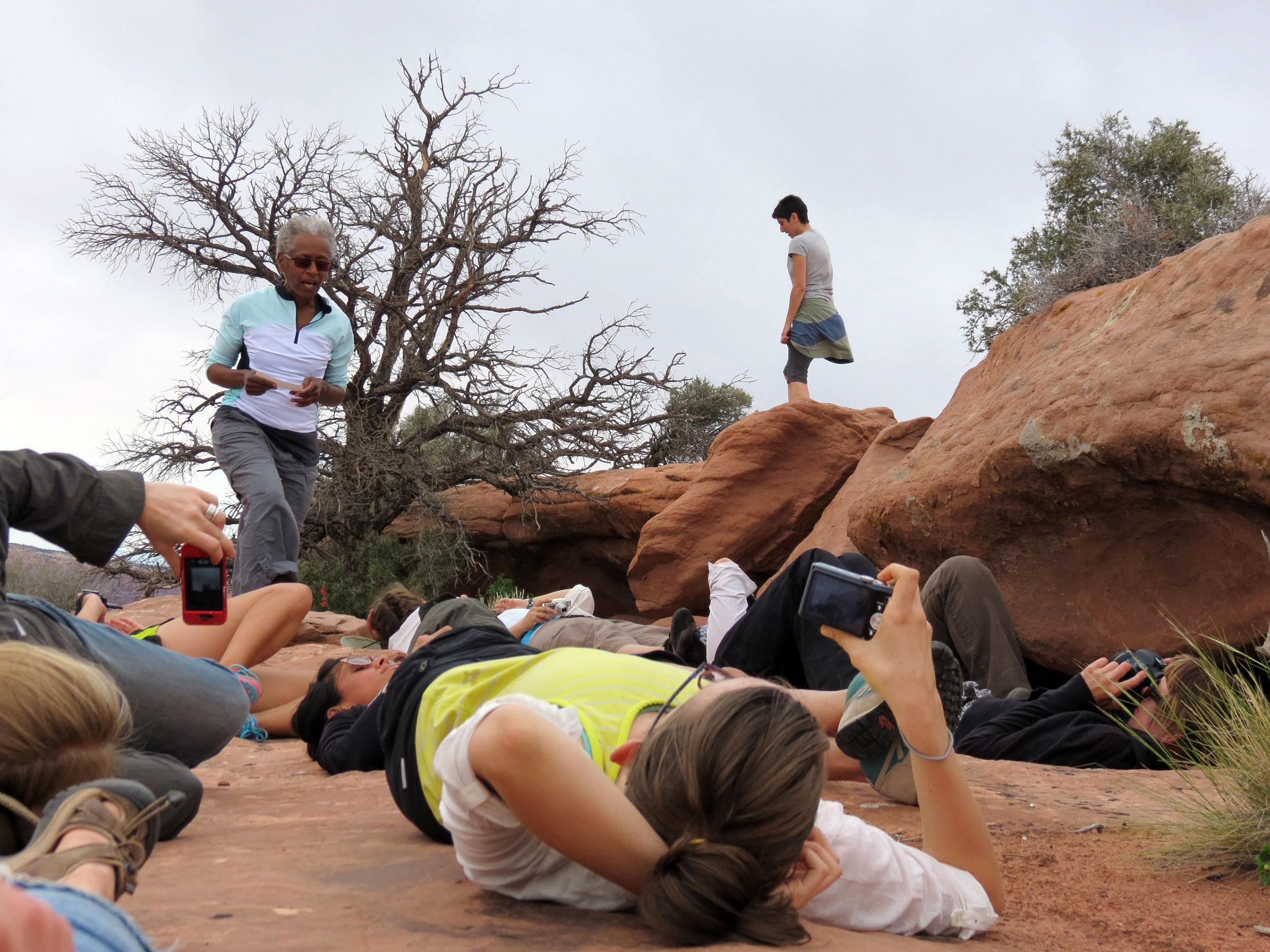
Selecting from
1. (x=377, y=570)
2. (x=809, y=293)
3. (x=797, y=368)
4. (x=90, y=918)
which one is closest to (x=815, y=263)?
(x=809, y=293)

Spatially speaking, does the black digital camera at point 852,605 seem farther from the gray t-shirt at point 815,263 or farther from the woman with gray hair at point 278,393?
the gray t-shirt at point 815,263

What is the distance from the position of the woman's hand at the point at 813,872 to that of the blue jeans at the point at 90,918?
3.26 ft

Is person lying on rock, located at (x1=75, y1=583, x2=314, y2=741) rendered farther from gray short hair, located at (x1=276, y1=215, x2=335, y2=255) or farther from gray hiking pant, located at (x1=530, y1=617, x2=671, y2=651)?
gray short hair, located at (x1=276, y1=215, x2=335, y2=255)

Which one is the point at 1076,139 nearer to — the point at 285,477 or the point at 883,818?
the point at 285,477

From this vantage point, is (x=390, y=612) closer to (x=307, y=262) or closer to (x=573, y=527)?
(x=307, y=262)

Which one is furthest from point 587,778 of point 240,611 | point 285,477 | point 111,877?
point 285,477

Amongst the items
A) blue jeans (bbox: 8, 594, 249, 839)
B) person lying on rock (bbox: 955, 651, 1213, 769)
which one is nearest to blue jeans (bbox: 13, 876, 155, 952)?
blue jeans (bbox: 8, 594, 249, 839)

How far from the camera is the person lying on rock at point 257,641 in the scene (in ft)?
14.3

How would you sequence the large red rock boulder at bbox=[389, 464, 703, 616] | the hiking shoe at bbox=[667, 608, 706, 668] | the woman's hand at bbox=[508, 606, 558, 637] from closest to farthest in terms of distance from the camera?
1. the hiking shoe at bbox=[667, 608, 706, 668]
2. the woman's hand at bbox=[508, 606, 558, 637]
3. the large red rock boulder at bbox=[389, 464, 703, 616]

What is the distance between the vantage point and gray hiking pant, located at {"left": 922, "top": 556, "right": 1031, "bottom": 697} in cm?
494

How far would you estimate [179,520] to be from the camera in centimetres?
215

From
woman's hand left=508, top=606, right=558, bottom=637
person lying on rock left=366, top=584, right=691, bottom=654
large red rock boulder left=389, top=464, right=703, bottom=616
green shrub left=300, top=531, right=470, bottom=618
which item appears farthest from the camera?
green shrub left=300, top=531, right=470, bottom=618

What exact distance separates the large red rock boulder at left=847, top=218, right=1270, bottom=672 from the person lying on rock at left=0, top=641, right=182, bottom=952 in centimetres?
460

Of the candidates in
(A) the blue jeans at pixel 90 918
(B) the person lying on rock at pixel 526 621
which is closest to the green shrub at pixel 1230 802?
(B) the person lying on rock at pixel 526 621
